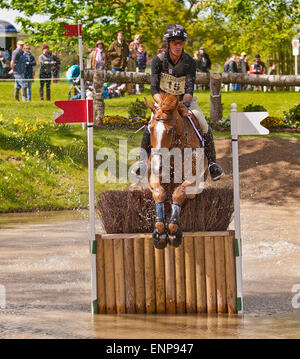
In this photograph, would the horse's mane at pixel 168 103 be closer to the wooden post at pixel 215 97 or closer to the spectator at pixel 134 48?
the wooden post at pixel 215 97

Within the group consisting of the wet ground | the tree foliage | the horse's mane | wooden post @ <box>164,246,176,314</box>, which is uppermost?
the tree foliage

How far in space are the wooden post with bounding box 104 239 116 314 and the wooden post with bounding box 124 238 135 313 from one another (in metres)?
0.15

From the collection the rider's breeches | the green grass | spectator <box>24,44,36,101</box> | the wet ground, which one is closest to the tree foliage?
spectator <box>24,44,36,101</box>

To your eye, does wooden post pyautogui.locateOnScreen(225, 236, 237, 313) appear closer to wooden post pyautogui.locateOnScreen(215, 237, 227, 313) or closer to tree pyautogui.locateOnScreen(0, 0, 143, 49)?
wooden post pyautogui.locateOnScreen(215, 237, 227, 313)

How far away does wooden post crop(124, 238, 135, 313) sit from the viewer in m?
9.16

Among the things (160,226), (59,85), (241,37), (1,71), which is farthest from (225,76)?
(241,37)

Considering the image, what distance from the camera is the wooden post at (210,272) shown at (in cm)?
913

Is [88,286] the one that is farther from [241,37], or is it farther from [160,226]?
[241,37]

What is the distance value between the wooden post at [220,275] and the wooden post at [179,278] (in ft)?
1.26

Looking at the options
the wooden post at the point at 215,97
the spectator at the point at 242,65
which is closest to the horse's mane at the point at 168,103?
the wooden post at the point at 215,97

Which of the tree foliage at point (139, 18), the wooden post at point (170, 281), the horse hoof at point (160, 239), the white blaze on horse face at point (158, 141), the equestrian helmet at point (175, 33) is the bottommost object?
the wooden post at point (170, 281)

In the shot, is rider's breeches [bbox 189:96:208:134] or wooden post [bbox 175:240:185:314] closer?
wooden post [bbox 175:240:185:314]

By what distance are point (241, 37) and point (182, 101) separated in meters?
35.5

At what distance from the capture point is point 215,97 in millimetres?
23438
